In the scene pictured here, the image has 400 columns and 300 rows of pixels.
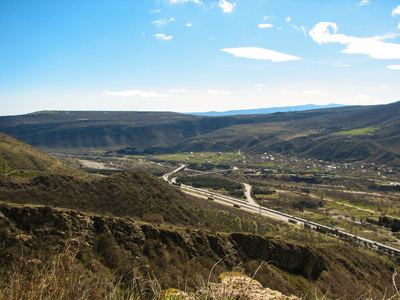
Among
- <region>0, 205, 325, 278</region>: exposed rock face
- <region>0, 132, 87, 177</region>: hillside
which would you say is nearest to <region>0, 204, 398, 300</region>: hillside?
<region>0, 205, 325, 278</region>: exposed rock face

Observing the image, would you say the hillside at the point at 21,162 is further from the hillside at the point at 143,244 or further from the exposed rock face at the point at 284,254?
the exposed rock face at the point at 284,254

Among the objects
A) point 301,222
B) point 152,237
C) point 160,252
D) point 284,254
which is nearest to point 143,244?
point 152,237

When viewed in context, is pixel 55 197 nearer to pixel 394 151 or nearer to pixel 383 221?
pixel 383 221

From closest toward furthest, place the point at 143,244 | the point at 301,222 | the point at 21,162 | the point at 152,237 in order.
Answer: the point at 143,244 → the point at 152,237 → the point at 21,162 → the point at 301,222

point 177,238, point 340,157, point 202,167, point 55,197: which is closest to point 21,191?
point 55,197

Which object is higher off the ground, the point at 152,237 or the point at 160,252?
the point at 152,237

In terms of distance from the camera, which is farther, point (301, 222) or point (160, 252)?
point (301, 222)

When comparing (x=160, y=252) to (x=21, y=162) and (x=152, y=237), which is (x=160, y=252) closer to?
(x=152, y=237)

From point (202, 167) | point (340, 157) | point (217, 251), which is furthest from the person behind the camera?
point (340, 157)

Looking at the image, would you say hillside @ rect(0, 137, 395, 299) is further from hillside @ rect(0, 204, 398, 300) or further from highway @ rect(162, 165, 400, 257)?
highway @ rect(162, 165, 400, 257)

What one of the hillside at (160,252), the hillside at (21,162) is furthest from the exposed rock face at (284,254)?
the hillside at (21,162)

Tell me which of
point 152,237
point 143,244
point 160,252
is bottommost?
point 160,252
